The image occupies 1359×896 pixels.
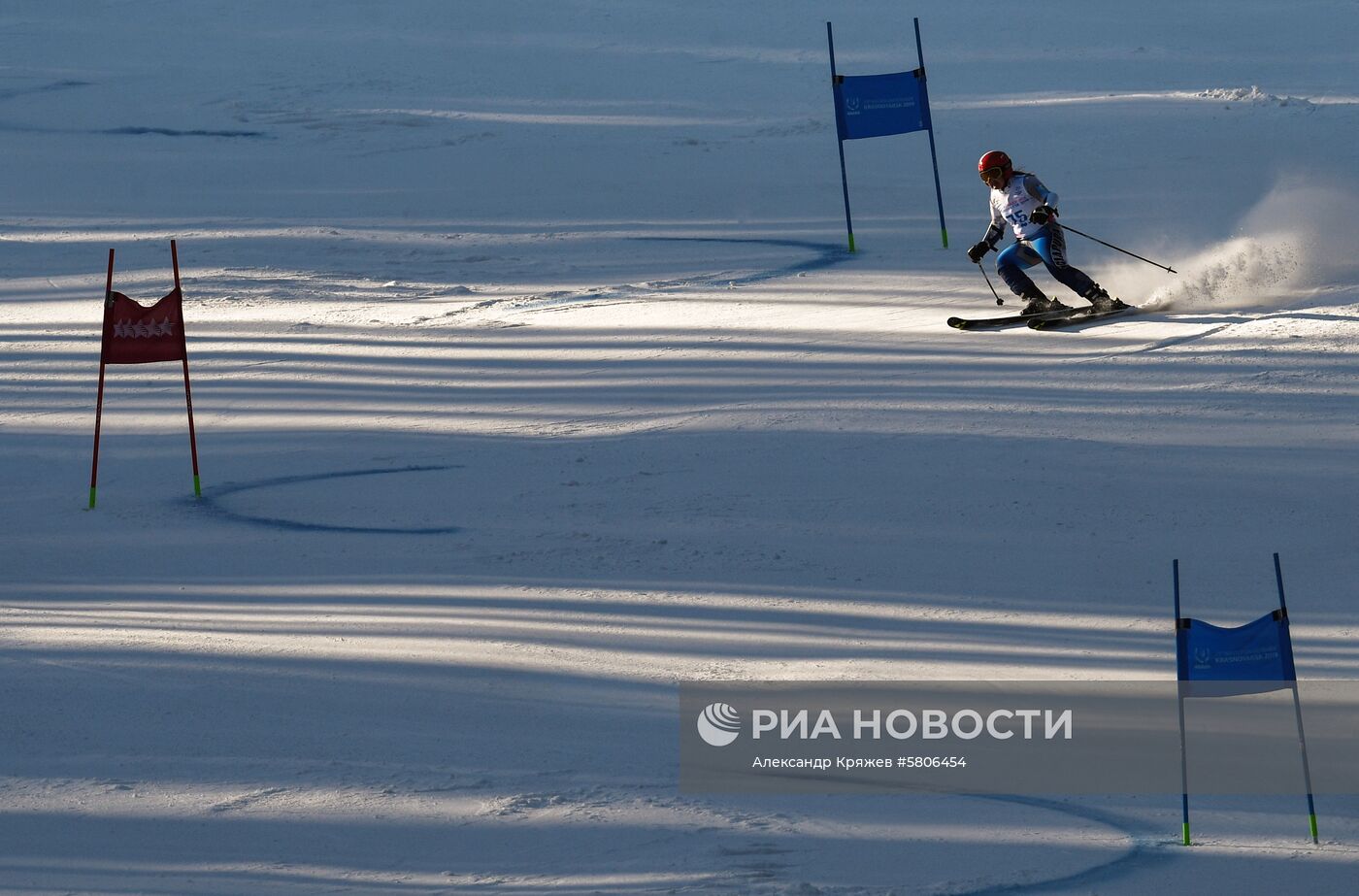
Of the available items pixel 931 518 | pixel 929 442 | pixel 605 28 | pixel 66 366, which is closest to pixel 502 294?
pixel 66 366

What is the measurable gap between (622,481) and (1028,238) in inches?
142

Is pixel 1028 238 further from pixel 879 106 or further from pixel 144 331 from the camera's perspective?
pixel 144 331

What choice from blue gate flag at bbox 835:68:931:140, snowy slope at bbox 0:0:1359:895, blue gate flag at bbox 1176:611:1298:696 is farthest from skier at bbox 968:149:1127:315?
blue gate flag at bbox 1176:611:1298:696

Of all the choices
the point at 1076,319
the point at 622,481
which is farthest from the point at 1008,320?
the point at 622,481

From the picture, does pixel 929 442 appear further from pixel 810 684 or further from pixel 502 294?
pixel 502 294

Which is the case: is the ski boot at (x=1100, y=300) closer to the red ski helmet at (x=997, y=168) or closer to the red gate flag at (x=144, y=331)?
the red ski helmet at (x=997, y=168)

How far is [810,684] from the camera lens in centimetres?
575

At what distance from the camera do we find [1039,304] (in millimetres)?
10375

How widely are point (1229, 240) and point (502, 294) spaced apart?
5.42 meters

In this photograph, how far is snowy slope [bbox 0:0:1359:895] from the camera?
4906mm

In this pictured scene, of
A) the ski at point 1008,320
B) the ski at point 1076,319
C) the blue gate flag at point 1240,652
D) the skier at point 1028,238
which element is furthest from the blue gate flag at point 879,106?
the blue gate flag at point 1240,652

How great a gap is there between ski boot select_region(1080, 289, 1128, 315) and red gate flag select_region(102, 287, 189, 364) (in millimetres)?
5549

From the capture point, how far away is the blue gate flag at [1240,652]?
4.46 metres

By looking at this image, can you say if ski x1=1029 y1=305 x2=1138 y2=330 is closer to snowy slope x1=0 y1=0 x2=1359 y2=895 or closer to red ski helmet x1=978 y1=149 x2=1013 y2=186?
snowy slope x1=0 y1=0 x2=1359 y2=895
